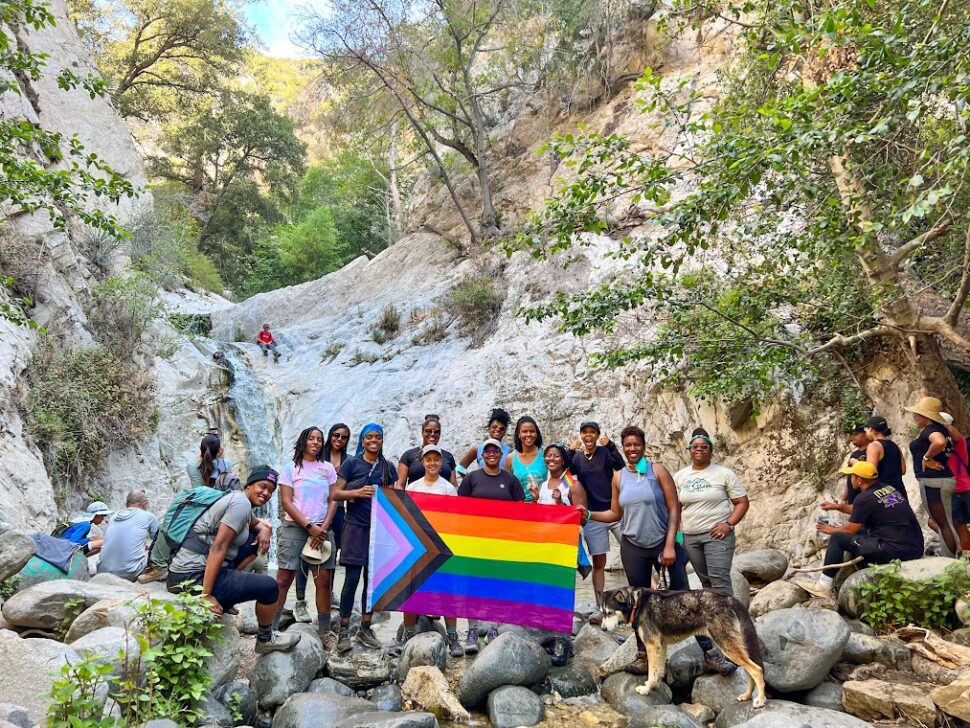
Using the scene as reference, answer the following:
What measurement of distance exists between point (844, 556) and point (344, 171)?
35870 mm

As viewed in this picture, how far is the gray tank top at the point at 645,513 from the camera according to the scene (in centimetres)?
548

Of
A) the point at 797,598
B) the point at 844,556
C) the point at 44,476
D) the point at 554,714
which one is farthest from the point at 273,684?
the point at 44,476

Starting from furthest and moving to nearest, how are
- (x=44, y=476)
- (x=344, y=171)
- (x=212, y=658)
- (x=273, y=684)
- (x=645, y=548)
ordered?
(x=344, y=171) < (x=44, y=476) < (x=645, y=548) < (x=273, y=684) < (x=212, y=658)

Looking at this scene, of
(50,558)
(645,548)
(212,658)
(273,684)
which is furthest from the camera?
(50,558)

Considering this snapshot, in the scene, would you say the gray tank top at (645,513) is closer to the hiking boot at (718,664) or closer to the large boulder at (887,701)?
the hiking boot at (718,664)

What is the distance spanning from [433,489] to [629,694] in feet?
7.49

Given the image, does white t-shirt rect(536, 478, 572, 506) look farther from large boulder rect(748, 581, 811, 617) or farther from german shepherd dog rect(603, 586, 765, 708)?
large boulder rect(748, 581, 811, 617)

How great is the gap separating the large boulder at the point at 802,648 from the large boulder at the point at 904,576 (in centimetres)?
107

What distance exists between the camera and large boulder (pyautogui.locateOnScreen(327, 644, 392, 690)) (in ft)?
17.8

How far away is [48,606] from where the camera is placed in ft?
17.0

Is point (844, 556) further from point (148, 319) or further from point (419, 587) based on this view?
point (148, 319)

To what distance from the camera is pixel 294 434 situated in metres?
14.5

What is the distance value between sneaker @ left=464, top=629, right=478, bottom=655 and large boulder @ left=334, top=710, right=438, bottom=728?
1349 mm

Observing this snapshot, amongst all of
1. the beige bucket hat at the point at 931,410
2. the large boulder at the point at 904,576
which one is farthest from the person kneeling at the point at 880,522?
the beige bucket hat at the point at 931,410
